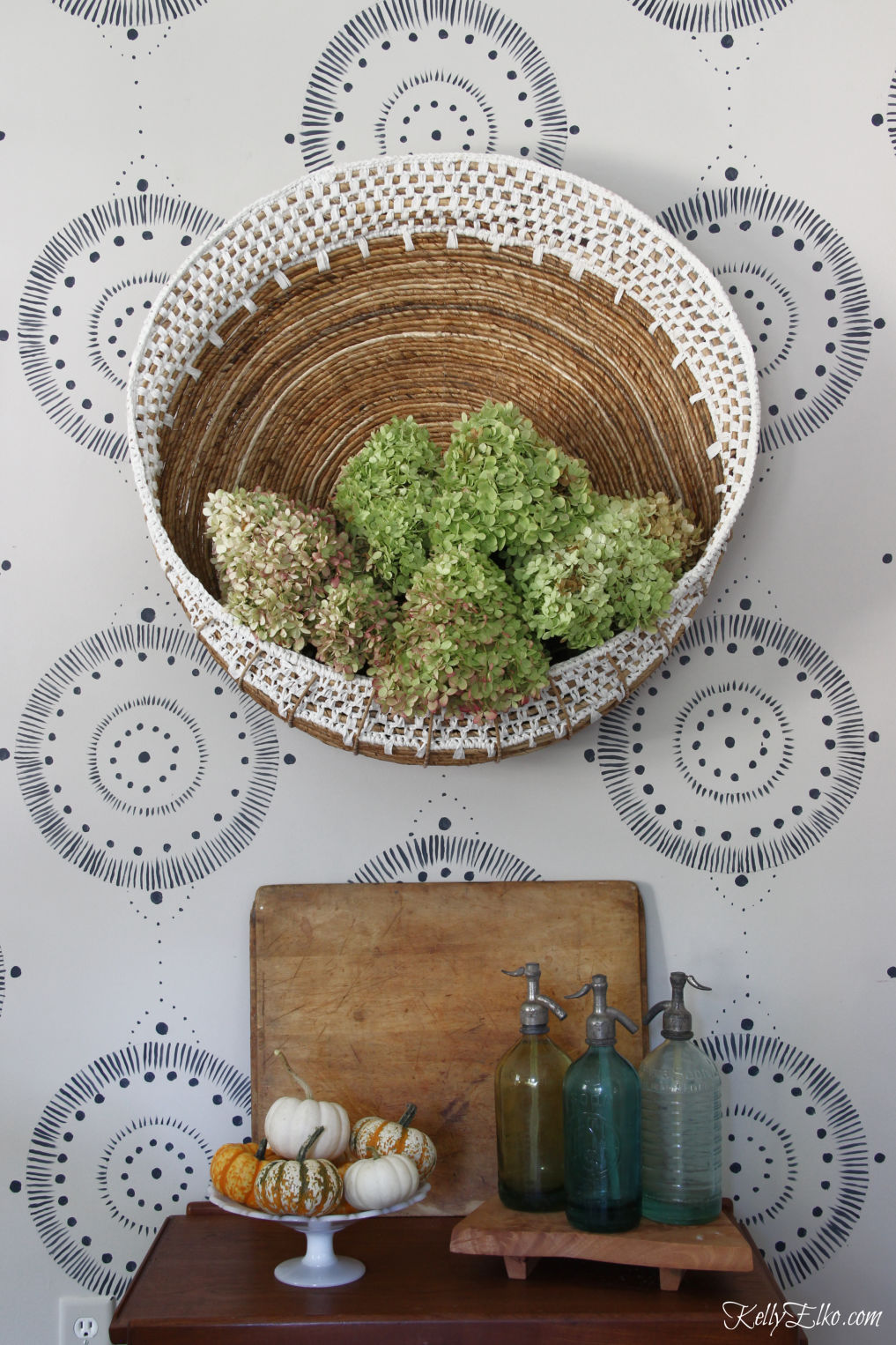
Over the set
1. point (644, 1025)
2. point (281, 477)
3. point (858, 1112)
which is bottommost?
point (858, 1112)

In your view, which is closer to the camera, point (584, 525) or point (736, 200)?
point (584, 525)

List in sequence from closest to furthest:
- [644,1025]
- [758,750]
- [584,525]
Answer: [584,525] < [644,1025] < [758,750]

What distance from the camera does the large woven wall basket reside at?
122 cm

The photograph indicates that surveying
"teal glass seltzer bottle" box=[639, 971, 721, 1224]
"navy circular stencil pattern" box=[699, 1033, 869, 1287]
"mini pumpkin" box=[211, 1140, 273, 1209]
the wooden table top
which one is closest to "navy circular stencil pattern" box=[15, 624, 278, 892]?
"mini pumpkin" box=[211, 1140, 273, 1209]

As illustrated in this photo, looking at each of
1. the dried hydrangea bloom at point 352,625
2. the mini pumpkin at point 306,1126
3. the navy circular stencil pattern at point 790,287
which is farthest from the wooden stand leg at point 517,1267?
the navy circular stencil pattern at point 790,287

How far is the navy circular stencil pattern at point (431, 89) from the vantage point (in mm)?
1392

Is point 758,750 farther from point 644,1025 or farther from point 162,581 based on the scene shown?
point 162,581

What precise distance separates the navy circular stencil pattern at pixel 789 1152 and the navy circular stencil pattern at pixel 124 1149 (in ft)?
2.06

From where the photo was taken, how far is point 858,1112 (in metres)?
1.34

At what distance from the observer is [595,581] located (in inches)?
44.5

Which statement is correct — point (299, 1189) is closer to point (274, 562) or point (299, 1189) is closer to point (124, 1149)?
point (124, 1149)

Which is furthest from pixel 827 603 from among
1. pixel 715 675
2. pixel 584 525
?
pixel 584 525

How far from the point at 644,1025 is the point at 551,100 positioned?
1201 mm

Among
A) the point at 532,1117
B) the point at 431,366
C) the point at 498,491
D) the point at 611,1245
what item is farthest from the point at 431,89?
the point at 611,1245
